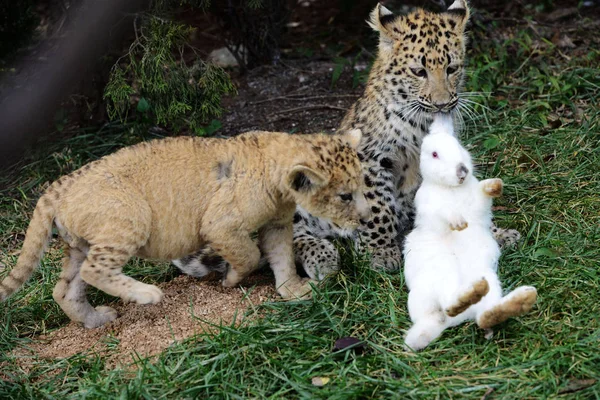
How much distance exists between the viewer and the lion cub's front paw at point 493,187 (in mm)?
5645

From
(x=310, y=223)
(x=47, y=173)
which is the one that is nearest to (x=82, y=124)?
(x=47, y=173)

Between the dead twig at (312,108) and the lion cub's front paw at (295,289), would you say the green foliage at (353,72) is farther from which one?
the lion cub's front paw at (295,289)

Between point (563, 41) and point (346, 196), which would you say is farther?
point (563, 41)

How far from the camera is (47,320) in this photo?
6.56 meters

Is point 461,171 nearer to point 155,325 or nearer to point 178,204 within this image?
point 178,204

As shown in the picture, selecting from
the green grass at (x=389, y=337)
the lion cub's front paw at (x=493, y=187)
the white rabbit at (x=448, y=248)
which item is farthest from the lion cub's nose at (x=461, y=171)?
the green grass at (x=389, y=337)

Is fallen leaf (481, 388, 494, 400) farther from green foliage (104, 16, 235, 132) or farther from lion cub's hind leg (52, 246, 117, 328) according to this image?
green foliage (104, 16, 235, 132)

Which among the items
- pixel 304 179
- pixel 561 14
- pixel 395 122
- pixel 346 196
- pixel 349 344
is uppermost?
pixel 304 179

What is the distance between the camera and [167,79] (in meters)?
7.93

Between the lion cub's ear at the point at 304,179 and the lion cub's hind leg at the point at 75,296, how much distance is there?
179 cm

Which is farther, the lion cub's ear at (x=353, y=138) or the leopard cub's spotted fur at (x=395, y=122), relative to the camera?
the leopard cub's spotted fur at (x=395, y=122)

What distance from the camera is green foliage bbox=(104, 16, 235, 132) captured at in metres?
7.72

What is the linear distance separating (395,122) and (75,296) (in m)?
3.11

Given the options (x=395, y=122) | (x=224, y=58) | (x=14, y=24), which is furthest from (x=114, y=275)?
(x=224, y=58)
